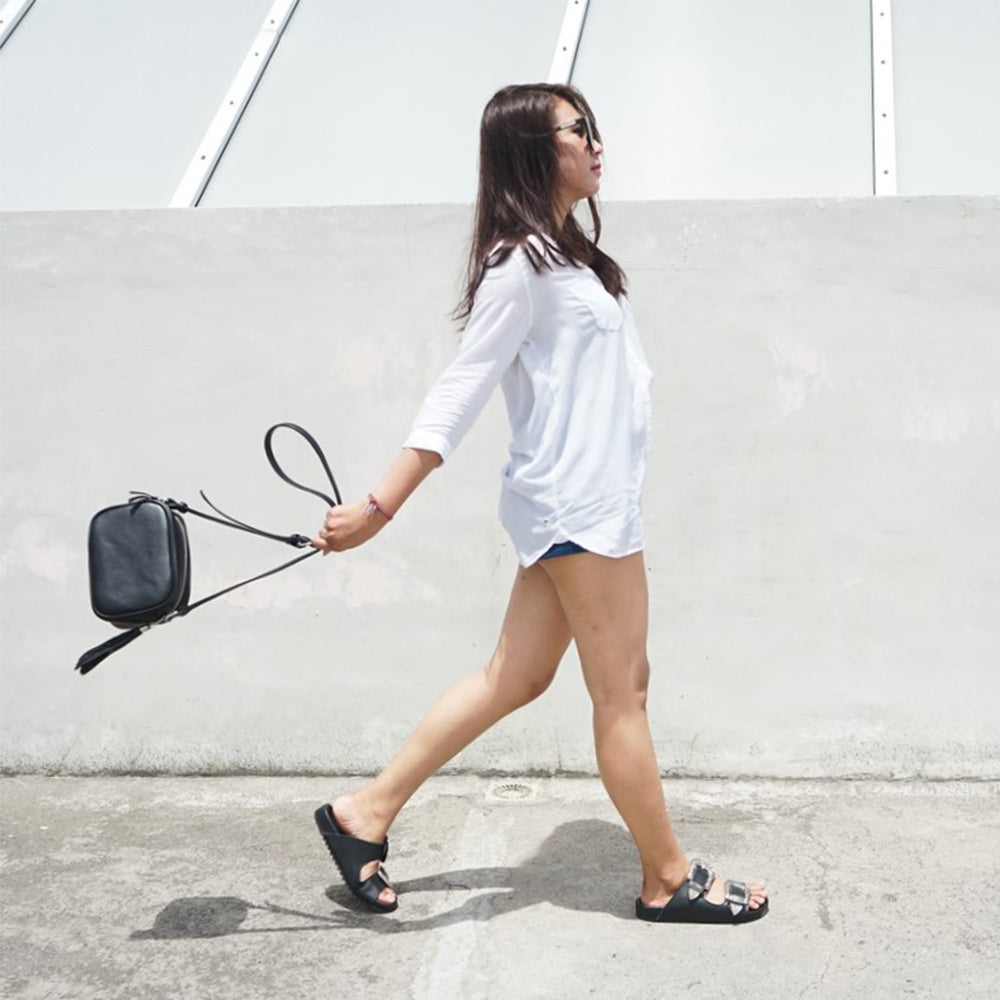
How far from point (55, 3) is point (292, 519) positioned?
8.27ft

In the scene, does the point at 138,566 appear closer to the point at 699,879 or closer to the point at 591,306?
the point at 591,306

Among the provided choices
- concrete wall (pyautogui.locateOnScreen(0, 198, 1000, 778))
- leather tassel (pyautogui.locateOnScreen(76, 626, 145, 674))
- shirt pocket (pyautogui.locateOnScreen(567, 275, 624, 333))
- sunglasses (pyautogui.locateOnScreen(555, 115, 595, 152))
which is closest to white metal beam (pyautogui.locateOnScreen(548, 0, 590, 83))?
concrete wall (pyautogui.locateOnScreen(0, 198, 1000, 778))

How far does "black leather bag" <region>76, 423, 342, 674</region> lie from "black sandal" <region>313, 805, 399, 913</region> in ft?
1.98

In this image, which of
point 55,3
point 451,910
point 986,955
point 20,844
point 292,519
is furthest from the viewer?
point 55,3

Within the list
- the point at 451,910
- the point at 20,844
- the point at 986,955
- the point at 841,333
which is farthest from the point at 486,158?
the point at 20,844

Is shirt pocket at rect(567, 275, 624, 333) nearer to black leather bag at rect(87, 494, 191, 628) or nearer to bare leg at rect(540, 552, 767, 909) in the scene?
bare leg at rect(540, 552, 767, 909)

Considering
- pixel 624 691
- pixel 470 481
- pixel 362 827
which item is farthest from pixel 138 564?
pixel 470 481

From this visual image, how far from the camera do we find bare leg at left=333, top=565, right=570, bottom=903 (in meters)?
2.92

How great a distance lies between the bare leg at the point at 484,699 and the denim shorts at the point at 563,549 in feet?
0.55

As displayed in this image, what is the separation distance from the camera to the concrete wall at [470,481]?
11.8 ft

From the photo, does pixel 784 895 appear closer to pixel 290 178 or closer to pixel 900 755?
pixel 900 755

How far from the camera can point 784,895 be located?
3.03m

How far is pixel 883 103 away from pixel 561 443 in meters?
2.06

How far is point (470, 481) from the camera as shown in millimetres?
3734
